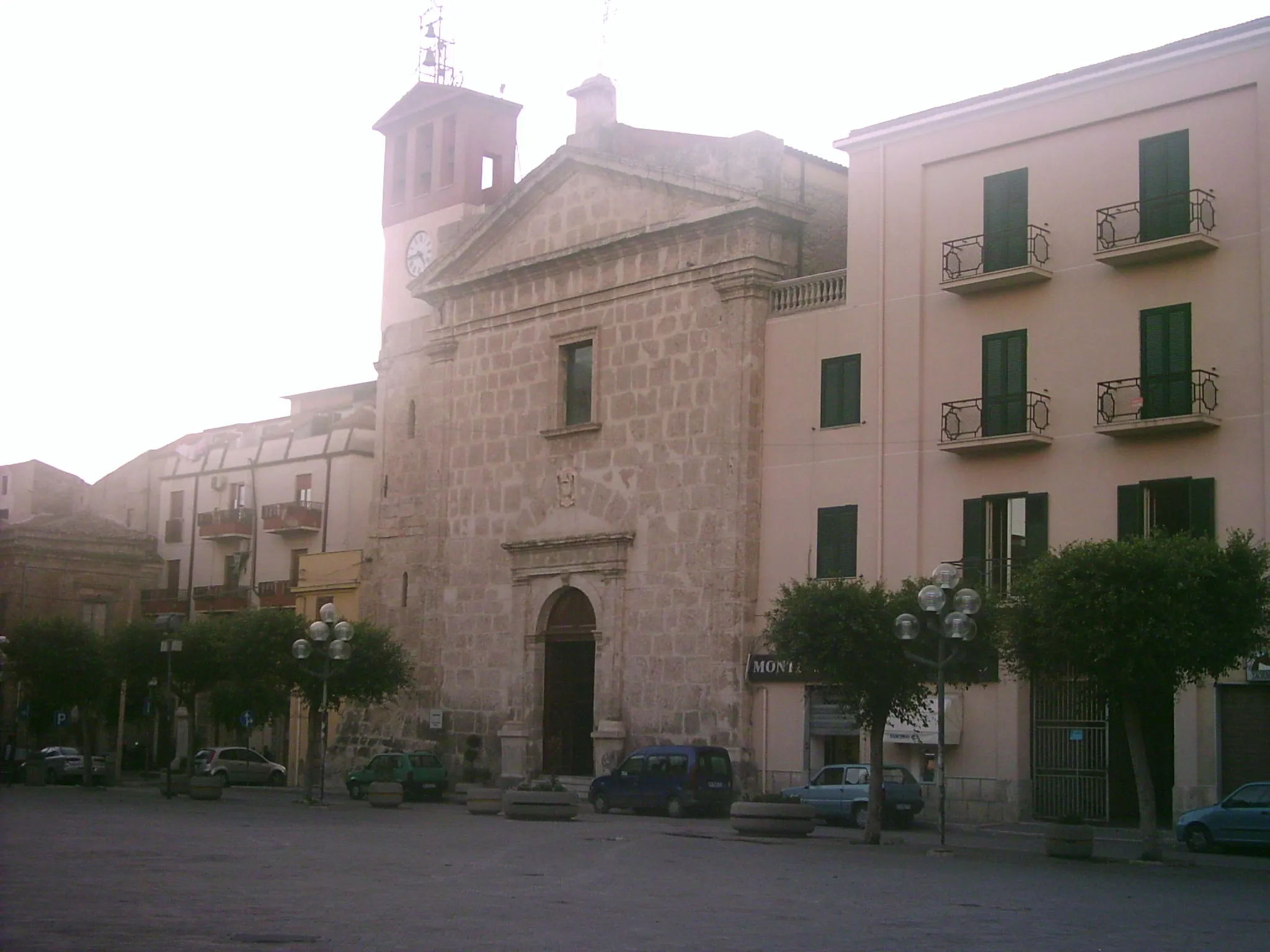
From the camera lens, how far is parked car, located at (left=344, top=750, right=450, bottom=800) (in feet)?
134

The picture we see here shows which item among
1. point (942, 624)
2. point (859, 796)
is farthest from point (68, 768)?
point (942, 624)

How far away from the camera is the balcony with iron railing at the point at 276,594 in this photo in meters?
55.0

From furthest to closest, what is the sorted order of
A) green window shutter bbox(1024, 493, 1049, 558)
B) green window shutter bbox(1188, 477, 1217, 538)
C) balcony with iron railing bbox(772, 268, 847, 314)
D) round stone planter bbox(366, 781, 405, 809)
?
balcony with iron railing bbox(772, 268, 847, 314), round stone planter bbox(366, 781, 405, 809), green window shutter bbox(1024, 493, 1049, 558), green window shutter bbox(1188, 477, 1217, 538)

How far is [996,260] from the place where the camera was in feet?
106

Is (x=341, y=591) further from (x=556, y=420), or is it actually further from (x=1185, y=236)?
(x=1185, y=236)

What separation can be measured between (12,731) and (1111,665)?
48625 mm

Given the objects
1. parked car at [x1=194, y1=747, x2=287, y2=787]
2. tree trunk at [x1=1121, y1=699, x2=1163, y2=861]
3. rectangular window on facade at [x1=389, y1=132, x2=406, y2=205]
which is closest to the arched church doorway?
parked car at [x1=194, y1=747, x2=287, y2=787]

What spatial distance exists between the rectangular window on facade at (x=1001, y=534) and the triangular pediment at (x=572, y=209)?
9.38 meters

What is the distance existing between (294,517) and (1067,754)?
3202cm

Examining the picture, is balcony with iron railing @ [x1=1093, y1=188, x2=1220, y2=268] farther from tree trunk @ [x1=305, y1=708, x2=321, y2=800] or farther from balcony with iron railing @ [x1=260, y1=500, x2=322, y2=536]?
balcony with iron railing @ [x1=260, y1=500, x2=322, y2=536]

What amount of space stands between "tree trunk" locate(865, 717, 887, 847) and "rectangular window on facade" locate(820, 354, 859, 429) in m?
9.22

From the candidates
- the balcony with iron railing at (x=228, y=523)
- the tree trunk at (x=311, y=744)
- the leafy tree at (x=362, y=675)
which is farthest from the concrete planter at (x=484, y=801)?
the balcony with iron railing at (x=228, y=523)

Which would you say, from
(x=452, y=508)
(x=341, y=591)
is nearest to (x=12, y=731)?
(x=341, y=591)

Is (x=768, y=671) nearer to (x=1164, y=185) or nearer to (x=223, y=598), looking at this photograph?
(x=1164, y=185)
